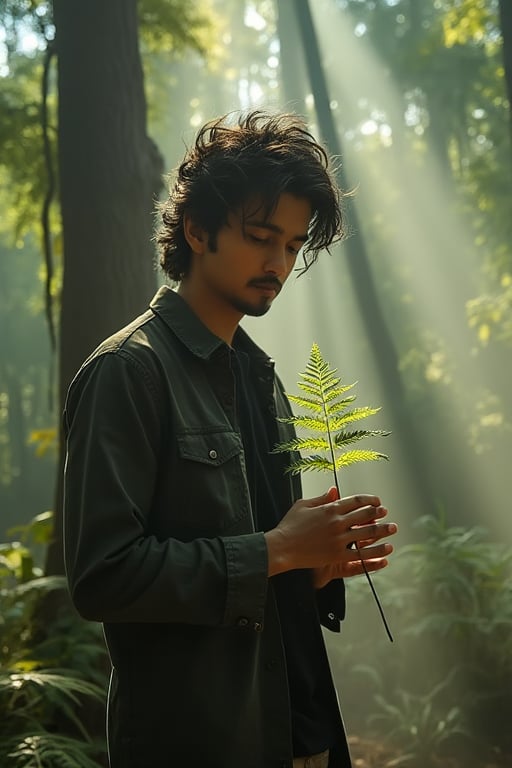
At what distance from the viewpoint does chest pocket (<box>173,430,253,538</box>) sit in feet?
6.56

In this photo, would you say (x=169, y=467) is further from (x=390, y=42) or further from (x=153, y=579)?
(x=390, y=42)

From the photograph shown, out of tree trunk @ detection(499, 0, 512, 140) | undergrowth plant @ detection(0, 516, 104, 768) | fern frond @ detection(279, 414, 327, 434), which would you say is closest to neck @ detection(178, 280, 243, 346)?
fern frond @ detection(279, 414, 327, 434)

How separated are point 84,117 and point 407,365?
11795mm

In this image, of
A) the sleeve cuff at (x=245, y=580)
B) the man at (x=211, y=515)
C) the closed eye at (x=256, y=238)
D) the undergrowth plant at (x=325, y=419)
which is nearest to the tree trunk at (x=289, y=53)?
the man at (x=211, y=515)

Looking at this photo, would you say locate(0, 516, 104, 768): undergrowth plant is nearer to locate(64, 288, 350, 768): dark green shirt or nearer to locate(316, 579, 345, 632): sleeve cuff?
locate(316, 579, 345, 632): sleeve cuff

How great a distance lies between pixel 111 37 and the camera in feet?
19.7

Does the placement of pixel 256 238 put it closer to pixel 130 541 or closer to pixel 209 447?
pixel 209 447

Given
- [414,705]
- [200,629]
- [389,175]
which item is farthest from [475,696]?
[389,175]

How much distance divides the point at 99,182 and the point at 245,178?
12.4ft

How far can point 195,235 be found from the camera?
2.34m

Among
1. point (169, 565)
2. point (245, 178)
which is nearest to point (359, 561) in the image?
point (169, 565)

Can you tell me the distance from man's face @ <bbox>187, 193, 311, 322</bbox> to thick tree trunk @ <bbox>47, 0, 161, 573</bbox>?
3.54 meters

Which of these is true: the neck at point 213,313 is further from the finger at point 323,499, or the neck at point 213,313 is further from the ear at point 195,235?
the finger at point 323,499

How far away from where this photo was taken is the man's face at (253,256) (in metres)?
2.23
